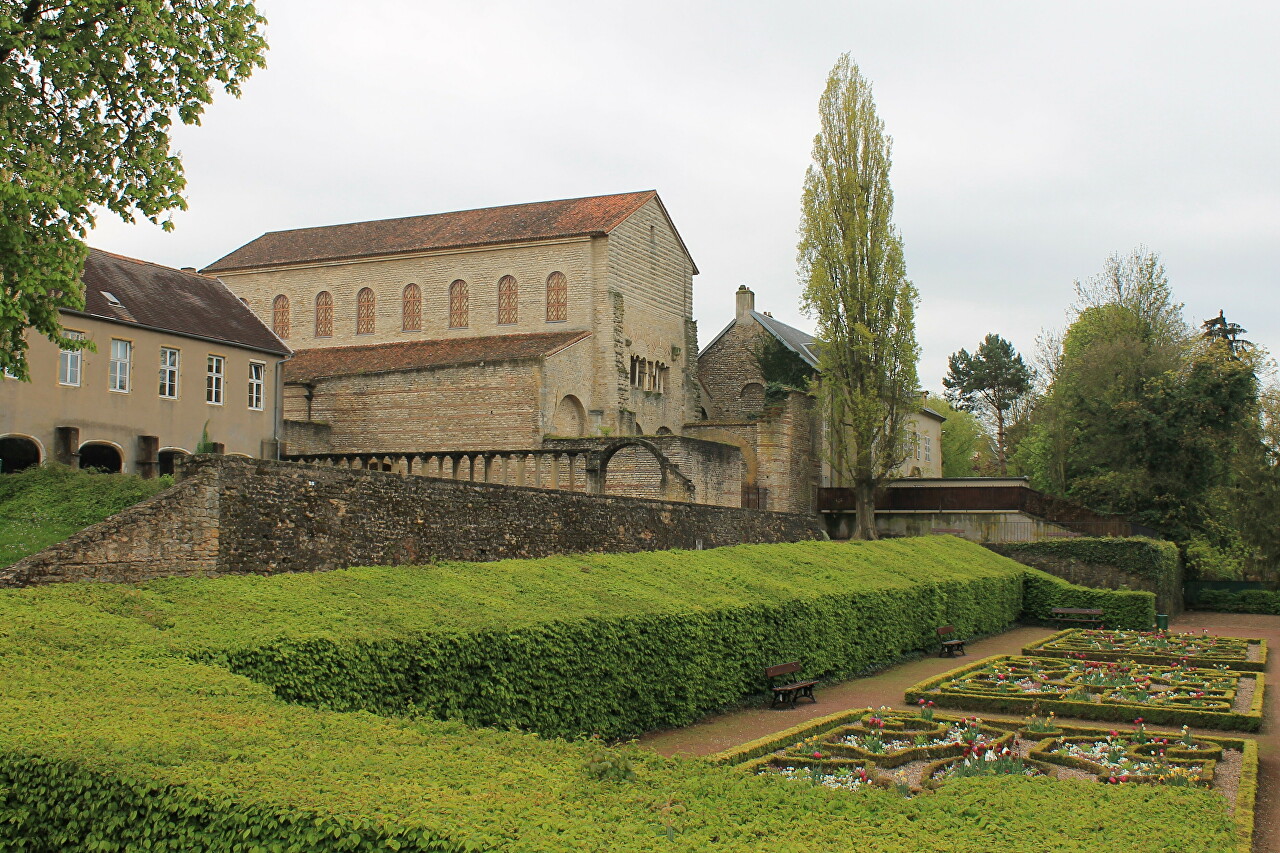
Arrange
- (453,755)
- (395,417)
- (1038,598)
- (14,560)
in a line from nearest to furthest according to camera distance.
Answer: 1. (453,755)
2. (14,560)
3. (1038,598)
4. (395,417)

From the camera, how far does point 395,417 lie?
120ft

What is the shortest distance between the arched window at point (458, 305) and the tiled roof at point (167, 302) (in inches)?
489

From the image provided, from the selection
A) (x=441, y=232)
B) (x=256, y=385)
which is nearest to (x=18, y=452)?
(x=256, y=385)

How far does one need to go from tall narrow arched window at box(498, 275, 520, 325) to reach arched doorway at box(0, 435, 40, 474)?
21003 mm

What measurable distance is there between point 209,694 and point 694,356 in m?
38.7

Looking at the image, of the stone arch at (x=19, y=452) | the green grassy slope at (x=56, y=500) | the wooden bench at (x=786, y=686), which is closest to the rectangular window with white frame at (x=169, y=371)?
the stone arch at (x=19, y=452)

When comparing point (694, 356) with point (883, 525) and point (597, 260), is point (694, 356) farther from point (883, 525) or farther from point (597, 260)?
point (883, 525)

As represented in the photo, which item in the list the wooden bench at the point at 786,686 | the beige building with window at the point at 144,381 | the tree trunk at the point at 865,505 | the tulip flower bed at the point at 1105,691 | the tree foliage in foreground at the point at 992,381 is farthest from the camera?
the tree foliage in foreground at the point at 992,381

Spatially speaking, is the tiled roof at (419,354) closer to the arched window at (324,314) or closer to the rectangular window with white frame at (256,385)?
the arched window at (324,314)

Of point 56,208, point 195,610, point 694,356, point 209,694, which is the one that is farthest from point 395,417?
point 209,694

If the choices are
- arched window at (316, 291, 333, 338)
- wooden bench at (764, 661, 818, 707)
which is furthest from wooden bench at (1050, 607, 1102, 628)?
arched window at (316, 291, 333, 338)

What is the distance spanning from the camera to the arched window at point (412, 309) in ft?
143

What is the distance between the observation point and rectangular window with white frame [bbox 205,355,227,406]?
27.8m

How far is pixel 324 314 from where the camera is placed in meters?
45.1
